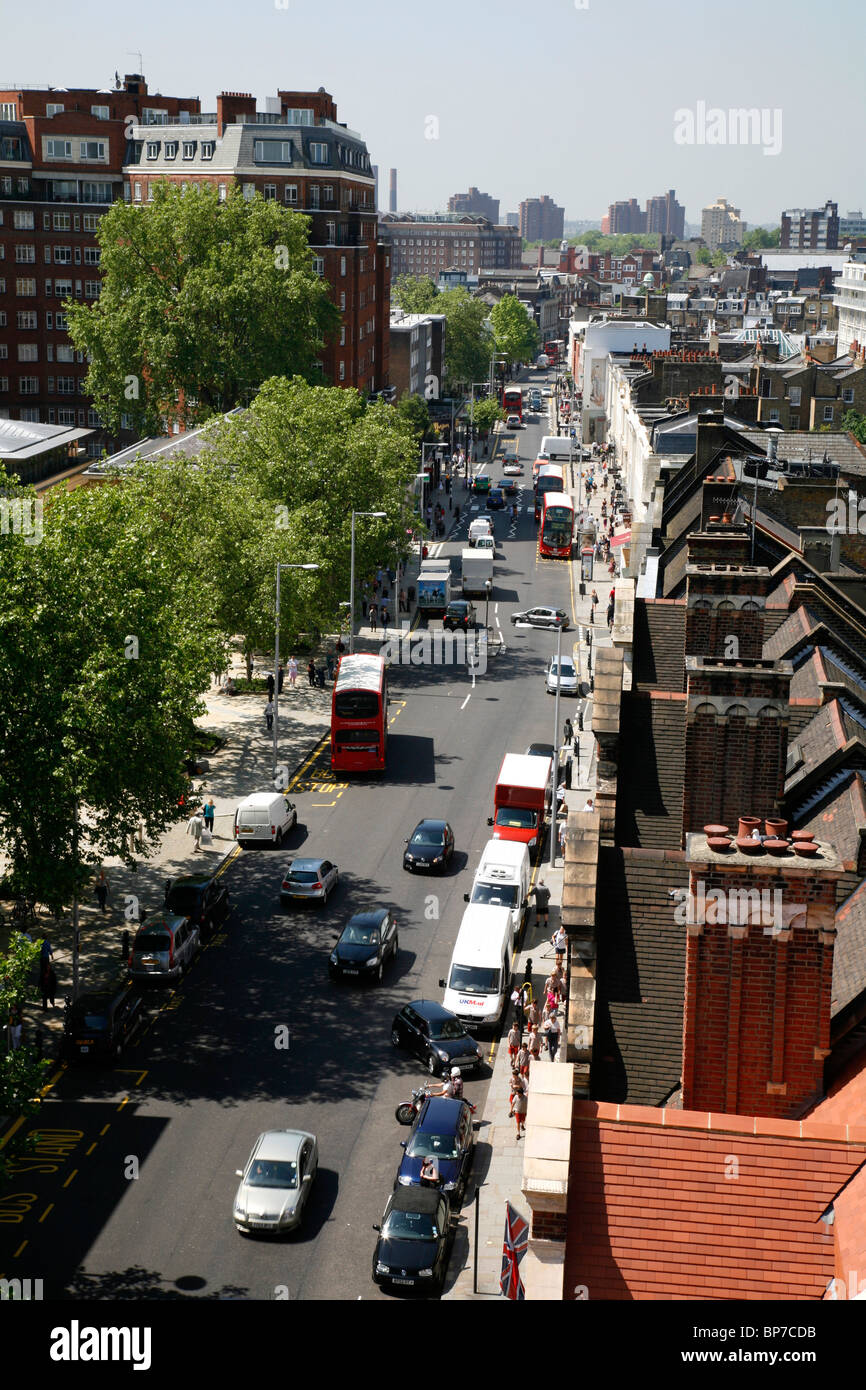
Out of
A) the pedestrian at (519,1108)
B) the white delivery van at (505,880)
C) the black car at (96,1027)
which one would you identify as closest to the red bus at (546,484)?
the white delivery van at (505,880)

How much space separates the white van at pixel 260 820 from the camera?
44.9 meters

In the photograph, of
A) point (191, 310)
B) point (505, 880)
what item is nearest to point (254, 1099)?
point (505, 880)

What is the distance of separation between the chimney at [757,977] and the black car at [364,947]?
23.9 m

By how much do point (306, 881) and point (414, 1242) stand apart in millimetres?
17056

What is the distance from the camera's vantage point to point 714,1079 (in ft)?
40.0

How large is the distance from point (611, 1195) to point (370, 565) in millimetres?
58855

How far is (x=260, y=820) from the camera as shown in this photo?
45.1 metres

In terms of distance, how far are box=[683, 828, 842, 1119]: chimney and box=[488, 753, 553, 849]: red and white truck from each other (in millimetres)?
31829

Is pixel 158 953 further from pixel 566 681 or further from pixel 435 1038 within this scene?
pixel 566 681

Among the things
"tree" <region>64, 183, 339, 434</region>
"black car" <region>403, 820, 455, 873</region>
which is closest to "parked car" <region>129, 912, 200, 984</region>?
"black car" <region>403, 820, 455, 873</region>
